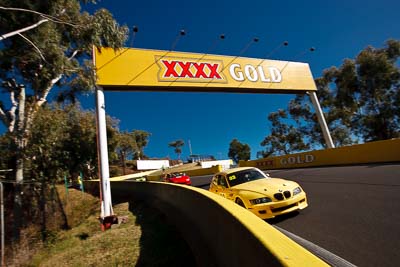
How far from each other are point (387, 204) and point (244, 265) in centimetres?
466

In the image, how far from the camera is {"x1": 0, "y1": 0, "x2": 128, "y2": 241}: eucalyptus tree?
29.8 feet

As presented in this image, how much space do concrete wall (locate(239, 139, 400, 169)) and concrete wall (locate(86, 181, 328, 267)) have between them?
40.9 ft

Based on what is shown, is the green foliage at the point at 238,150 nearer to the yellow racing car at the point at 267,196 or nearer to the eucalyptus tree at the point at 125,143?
the eucalyptus tree at the point at 125,143

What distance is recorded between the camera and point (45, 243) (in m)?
9.03

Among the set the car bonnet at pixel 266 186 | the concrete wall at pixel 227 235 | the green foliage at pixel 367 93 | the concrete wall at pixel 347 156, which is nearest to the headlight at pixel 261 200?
the car bonnet at pixel 266 186

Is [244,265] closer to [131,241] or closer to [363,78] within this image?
[131,241]

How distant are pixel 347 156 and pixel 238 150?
268 ft

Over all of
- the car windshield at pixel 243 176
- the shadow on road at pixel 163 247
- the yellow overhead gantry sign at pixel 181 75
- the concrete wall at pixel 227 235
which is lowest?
the shadow on road at pixel 163 247

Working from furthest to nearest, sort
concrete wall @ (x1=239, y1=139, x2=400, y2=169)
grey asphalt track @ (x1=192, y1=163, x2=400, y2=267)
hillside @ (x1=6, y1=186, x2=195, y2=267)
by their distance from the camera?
1. concrete wall @ (x1=239, y1=139, x2=400, y2=169)
2. hillside @ (x1=6, y1=186, x2=195, y2=267)
3. grey asphalt track @ (x1=192, y1=163, x2=400, y2=267)

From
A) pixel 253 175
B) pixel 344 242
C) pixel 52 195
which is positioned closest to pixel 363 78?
pixel 253 175

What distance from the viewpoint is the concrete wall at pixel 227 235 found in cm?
203

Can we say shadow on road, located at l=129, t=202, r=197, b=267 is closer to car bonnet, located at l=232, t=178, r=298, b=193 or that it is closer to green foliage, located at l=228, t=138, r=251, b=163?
car bonnet, located at l=232, t=178, r=298, b=193

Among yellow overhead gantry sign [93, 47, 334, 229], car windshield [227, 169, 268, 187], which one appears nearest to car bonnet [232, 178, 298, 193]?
car windshield [227, 169, 268, 187]

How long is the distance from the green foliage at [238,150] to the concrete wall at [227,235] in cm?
8915
